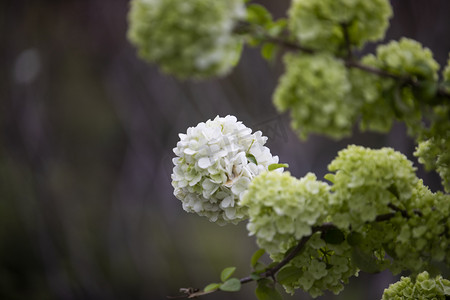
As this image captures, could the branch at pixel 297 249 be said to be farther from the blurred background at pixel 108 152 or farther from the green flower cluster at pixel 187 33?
the blurred background at pixel 108 152

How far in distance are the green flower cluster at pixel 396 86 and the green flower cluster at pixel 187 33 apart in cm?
16

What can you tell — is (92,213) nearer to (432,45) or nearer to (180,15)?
(432,45)

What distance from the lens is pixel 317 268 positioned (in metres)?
0.70

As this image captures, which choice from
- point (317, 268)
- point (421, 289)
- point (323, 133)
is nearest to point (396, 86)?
point (323, 133)

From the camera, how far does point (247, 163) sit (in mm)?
814

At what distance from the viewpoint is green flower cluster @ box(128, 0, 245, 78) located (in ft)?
1.56

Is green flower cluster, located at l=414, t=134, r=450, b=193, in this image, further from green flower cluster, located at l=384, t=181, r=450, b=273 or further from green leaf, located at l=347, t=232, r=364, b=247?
green leaf, located at l=347, t=232, r=364, b=247

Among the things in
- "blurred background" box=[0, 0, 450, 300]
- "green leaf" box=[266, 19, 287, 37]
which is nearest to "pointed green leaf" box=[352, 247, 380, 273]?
"green leaf" box=[266, 19, 287, 37]

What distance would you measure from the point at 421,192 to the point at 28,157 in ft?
10.9

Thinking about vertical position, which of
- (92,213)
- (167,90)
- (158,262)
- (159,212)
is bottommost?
(158,262)

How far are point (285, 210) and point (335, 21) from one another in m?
0.26

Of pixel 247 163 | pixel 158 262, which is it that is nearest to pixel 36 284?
pixel 158 262

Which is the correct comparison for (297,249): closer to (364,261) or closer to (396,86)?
(364,261)

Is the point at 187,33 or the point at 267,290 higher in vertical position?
the point at 187,33
